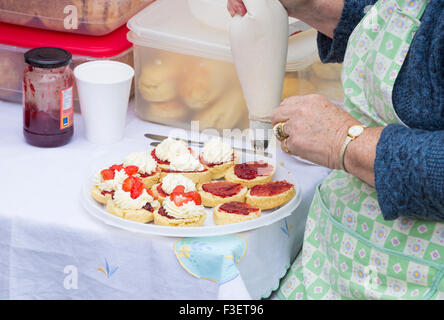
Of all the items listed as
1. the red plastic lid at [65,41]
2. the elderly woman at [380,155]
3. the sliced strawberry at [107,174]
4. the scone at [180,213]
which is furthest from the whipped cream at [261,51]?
the red plastic lid at [65,41]

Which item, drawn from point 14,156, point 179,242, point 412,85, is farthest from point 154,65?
point 412,85

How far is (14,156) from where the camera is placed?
1576 mm

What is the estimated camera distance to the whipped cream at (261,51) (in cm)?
127

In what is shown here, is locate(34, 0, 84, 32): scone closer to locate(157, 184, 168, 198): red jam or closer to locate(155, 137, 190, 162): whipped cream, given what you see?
locate(155, 137, 190, 162): whipped cream

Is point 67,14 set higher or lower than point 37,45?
higher

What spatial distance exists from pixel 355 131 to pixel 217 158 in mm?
512

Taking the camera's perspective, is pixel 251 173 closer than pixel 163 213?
No

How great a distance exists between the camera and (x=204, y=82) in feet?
5.76

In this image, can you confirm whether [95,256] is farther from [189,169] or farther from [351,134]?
[351,134]

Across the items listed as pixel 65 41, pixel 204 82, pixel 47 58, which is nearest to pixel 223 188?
pixel 204 82

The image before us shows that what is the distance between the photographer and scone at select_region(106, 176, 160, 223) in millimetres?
1283

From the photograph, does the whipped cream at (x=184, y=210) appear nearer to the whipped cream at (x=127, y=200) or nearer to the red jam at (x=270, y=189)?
the whipped cream at (x=127, y=200)
